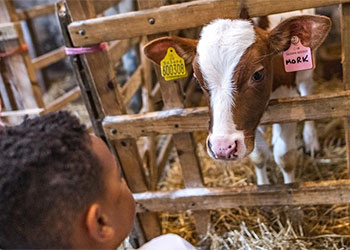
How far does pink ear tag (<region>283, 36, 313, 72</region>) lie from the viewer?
68.4 inches

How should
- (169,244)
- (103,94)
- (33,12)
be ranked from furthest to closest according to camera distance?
(33,12)
(103,94)
(169,244)

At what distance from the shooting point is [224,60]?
168 centimetres

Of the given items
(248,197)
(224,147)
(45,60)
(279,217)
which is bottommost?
(279,217)

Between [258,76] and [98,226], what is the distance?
3.16 ft

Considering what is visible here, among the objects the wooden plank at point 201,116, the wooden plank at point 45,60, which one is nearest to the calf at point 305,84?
the wooden plank at point 201,116

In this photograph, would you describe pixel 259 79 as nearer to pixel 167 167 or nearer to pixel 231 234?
pixel 231 234

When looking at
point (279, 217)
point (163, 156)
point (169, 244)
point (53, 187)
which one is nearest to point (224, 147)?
point (169, 244)

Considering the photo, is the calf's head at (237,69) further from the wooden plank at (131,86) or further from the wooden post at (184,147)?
the wooden plank at (131,86)

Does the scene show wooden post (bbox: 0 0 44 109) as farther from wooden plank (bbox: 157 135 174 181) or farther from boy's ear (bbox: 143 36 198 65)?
boy's ear (bbox: 143 36 198 65)

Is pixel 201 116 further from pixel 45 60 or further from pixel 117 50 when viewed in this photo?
pixel 45 60

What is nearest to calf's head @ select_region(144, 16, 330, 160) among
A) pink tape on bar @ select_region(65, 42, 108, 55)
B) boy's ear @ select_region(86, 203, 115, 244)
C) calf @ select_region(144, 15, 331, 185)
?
calf @ select_region(144, 15, 331, 185)

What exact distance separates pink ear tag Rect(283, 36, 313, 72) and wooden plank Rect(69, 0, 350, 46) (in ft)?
0.54

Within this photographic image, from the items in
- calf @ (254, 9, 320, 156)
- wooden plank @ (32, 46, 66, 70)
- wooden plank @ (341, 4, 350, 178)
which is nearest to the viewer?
wooden plank @ (341, 4, 350, 178)

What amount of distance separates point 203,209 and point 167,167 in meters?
1.18
